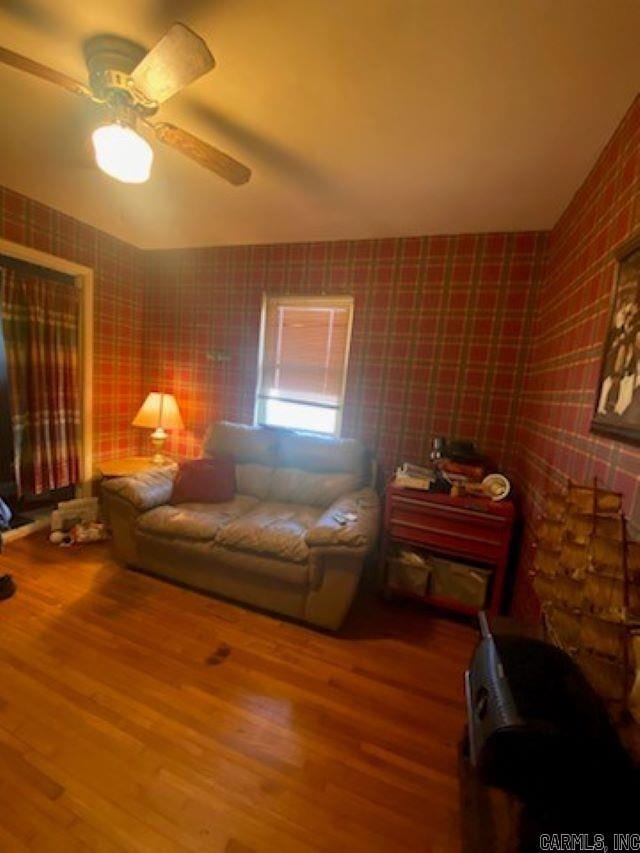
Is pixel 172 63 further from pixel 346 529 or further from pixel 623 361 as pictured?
pixel 346 529

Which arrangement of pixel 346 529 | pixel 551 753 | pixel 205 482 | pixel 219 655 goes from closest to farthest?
pixel 551 753 < pixel 219 655 < pixel 346 529 < pixel 205 482

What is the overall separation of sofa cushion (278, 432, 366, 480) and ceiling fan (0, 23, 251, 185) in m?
1.84

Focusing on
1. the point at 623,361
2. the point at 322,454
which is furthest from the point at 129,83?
the point at 322,454

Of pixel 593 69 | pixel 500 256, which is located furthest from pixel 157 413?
pixel 593 69

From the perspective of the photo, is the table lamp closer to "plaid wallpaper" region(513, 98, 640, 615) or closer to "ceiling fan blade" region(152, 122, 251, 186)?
"ceiling fan blade" region(152, 122, 251, 186)

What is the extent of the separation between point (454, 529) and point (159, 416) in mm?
2491

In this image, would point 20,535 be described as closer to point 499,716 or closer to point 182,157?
point 182,157

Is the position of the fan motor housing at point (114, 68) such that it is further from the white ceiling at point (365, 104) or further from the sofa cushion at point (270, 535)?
the sofa cushion at point (270, 535)

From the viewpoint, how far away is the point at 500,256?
247 centimetres

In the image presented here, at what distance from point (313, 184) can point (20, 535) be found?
3.22 metres

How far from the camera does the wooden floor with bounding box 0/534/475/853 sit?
1130 millimetres

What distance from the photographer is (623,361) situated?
3.84ft

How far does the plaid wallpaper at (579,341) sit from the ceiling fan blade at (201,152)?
1.48 meters

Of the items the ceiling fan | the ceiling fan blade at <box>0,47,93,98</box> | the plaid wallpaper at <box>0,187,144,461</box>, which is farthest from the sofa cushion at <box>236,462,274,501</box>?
the ceiling fan blade at <box>0,47,93,98</box>
